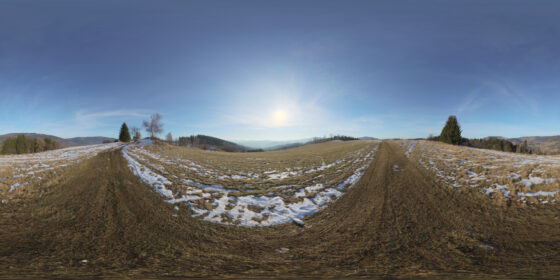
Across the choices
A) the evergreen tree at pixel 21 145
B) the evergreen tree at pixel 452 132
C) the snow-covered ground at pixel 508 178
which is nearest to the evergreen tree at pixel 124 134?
the evergreen tree at pixel 21 145

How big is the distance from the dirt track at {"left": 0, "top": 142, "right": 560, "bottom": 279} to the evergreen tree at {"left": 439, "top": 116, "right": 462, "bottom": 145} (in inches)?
1704

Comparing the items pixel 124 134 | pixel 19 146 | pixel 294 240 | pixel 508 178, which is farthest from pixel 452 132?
pixel 19 146

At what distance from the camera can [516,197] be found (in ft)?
30.5

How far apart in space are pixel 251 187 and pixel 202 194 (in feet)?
9.85

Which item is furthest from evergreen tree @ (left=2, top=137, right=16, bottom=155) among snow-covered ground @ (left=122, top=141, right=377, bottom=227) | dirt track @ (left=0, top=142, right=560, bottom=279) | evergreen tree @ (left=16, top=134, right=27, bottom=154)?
dirt track @ (left=0, top=142, right=560, bottom=279)

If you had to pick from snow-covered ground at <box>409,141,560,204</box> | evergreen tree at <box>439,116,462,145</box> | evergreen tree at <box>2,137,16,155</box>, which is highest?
evergreen tree at <box>439,116,462,145</box>

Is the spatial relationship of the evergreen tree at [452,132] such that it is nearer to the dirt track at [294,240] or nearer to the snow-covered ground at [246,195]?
the snow-covered ground at [246,195]

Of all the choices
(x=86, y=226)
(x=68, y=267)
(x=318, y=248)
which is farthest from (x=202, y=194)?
(x=318, y=248)

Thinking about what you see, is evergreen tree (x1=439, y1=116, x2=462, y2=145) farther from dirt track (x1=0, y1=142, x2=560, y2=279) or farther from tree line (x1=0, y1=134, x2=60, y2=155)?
tree line (x1=0, y1=134, x2=60, y2=155)

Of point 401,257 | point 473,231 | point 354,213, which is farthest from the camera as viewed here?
point 354,213

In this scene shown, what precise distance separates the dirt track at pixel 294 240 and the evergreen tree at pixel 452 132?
4328cm

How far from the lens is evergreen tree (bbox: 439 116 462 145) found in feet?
139

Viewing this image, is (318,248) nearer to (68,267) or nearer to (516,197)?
(68,267)

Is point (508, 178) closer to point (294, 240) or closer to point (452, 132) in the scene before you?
point (294, 240)
